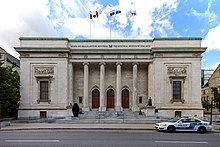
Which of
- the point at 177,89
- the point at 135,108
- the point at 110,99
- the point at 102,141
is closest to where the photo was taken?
the point at 102,141

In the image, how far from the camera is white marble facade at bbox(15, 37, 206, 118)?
49844 mm

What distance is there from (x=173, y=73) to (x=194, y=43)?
5867mm

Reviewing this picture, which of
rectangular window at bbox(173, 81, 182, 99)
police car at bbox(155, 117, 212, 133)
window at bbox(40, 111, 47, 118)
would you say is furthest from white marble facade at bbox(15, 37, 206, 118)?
police car at bbox(155, 117, 212, 133)

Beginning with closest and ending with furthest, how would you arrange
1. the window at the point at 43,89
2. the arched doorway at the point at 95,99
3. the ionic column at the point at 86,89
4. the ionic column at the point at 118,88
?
1. the window at the point at 43,89
2. the ionic column at the point at 86,89
3. the ionic column at the point at 118,88
4. the arched doorway at the point at 95,99

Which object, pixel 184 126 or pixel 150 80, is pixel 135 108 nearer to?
pixel 150 80

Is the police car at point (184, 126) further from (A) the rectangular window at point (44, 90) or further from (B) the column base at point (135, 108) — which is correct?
(A) the rectangular window at point (44, 90)

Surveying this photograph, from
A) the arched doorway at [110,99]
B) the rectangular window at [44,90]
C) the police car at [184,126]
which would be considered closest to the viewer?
the police car at [184,126]

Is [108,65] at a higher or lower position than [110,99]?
higher

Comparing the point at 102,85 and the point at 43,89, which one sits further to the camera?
the point at 102,85

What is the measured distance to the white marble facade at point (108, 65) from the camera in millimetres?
49844

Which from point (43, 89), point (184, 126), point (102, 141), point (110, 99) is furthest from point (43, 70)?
point (102, 141)

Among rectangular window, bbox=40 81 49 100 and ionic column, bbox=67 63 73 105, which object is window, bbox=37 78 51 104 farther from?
ionic column, bbox=67 63 73 105

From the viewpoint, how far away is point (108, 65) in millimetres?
52844

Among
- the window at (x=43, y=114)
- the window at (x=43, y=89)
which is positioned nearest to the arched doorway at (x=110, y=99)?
the window at (x=43, y=89)
